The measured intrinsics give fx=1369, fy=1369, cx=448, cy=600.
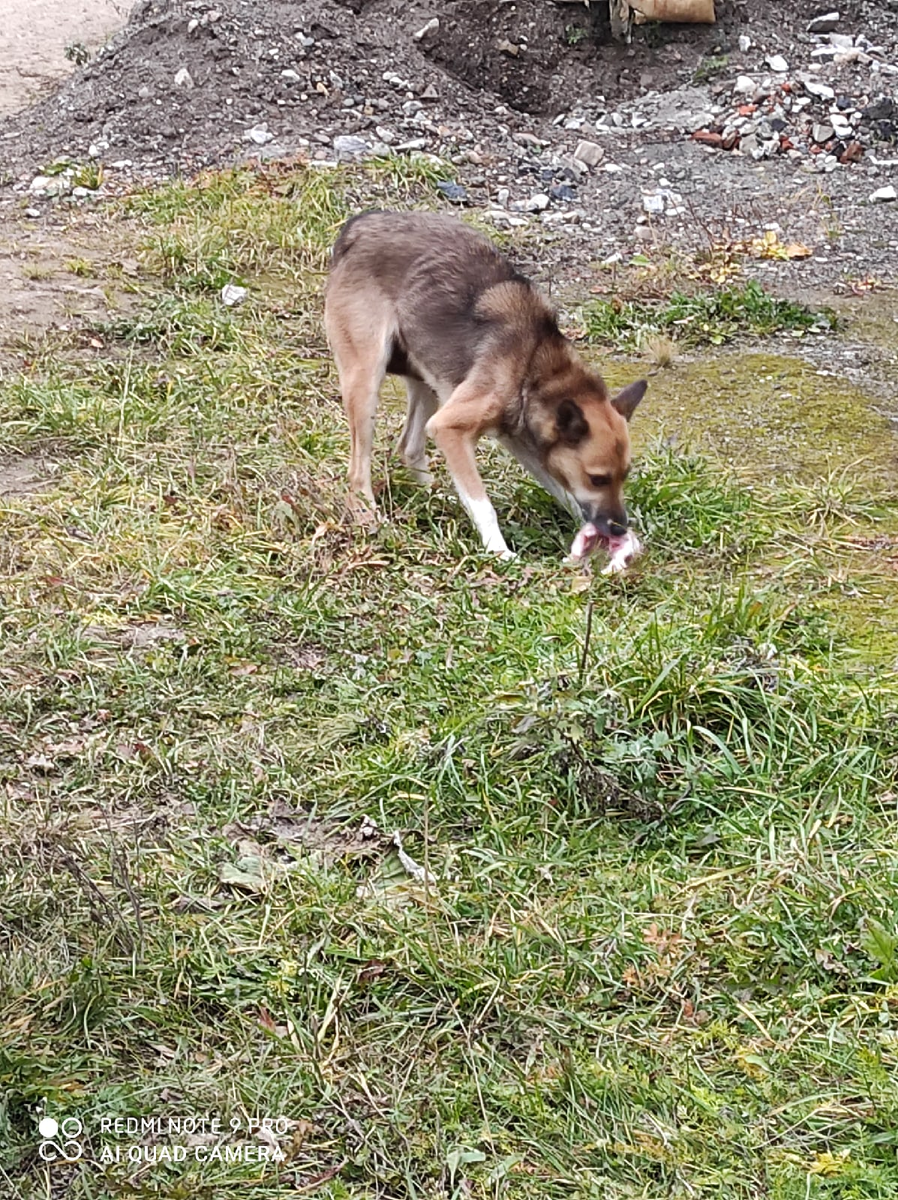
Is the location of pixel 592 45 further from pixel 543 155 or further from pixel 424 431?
pixel 424 431

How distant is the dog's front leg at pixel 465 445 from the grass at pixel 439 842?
17 centimetres

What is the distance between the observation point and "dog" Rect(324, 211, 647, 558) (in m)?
6.05

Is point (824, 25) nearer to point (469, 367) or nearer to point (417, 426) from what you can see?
point (417, 426)

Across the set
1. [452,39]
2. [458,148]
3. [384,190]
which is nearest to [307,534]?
[384,190]

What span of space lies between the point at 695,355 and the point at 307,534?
11.1 feet

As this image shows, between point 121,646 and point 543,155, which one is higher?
point 121,646

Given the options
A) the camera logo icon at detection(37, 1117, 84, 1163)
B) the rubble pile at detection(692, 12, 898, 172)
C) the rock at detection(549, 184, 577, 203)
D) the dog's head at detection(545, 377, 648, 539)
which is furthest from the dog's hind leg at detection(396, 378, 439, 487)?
the rubble pile at detection(692, 12, 898, 172)

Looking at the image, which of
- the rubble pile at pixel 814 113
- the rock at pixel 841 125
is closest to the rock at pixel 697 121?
the rubble pile at pixel 814 113

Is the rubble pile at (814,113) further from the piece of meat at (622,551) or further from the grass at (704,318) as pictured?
the piece of meat at (622,551)

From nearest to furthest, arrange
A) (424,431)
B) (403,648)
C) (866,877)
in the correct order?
(866,877) < (403,648) < (424,431)

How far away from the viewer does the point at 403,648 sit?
5.30 meters

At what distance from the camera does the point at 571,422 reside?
236 inches

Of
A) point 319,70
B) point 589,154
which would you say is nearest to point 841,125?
point 589,154

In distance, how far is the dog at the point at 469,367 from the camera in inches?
238
